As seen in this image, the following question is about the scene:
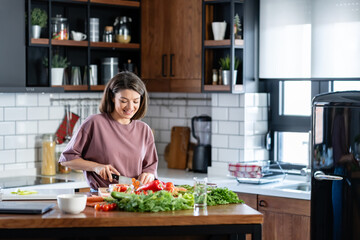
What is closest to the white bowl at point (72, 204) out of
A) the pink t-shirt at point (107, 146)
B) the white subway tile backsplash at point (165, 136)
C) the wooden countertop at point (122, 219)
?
the wooden countertop at point (122, 219)

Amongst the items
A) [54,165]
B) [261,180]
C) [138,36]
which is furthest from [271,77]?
[54,165]

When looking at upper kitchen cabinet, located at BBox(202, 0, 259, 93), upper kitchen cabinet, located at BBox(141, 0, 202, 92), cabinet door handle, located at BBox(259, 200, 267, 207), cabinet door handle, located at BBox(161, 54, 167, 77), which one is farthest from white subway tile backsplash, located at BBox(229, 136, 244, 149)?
cabinet door handle, located at BBox(161, 54, 167, 77)

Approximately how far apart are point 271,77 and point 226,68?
0.39 m

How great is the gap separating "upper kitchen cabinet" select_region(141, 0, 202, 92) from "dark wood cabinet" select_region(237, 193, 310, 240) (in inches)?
44.3

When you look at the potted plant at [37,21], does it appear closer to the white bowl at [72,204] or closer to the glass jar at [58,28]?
the glass jar at [58,28]

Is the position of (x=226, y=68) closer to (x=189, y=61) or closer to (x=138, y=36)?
(x=189, y=61)

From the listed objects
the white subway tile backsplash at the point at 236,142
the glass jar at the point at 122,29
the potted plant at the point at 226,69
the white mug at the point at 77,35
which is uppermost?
the glass jar at the point at 122,29

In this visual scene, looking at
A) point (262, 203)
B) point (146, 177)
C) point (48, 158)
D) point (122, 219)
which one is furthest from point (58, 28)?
point (122, 219)

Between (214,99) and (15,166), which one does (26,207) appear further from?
(214,99)

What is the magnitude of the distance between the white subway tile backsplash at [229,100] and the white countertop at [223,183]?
0.59 m

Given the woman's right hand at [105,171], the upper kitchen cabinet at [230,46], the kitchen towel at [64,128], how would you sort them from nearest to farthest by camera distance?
the woman's right hand at [105,171] < the upper kitchen cabinet at [230,46] < the kitchen towel at [64,128]

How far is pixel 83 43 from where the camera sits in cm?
537

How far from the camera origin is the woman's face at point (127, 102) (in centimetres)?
373

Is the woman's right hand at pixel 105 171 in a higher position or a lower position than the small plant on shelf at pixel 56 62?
lower
